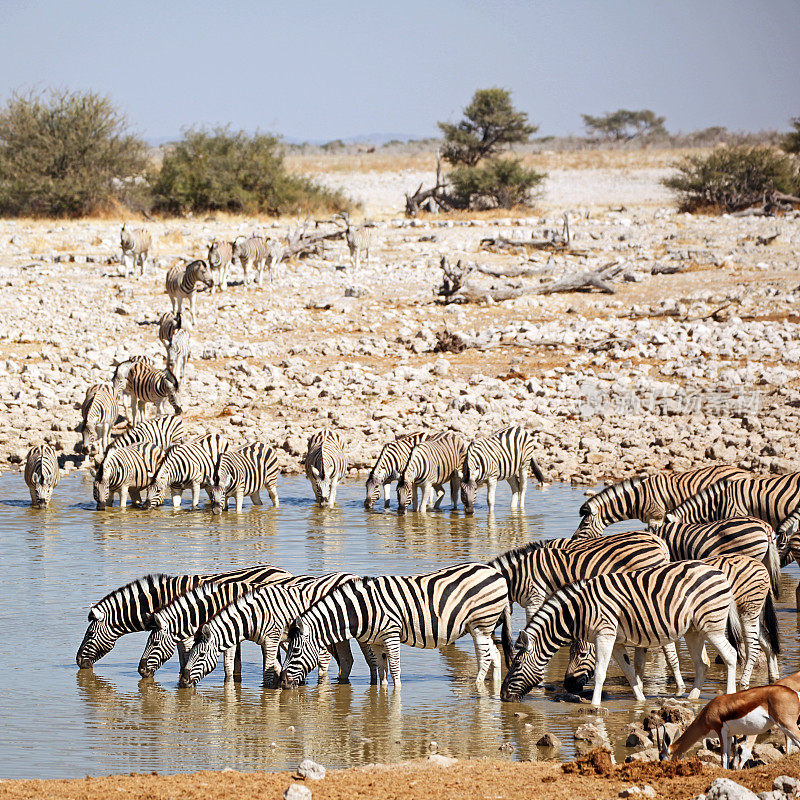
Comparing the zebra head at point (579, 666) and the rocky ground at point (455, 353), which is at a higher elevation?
the rocky ground at point (455, 353)

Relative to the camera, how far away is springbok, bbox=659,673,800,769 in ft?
19.4

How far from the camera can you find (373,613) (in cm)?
819

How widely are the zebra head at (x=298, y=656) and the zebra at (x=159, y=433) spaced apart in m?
7.62

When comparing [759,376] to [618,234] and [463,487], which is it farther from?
[618,234]

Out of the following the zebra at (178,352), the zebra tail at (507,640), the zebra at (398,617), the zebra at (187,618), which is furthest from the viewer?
the zebra at (178,352)

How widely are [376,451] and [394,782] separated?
10.7 metres

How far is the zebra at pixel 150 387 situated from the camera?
1772cm

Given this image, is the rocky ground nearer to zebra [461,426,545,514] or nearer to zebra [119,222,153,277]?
zebra [119,222,153,277]

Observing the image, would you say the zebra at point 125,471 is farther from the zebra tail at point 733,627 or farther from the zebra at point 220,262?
the zebra at point 220,262

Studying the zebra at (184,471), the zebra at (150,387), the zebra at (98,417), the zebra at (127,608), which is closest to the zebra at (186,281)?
the zebra at (150,387)

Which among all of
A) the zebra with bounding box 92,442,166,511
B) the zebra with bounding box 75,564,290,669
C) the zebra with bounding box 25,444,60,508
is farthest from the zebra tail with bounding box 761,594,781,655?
the zebra with bounding box 25,444,60,508

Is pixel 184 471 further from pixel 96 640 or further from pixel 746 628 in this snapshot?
pixel 746 628

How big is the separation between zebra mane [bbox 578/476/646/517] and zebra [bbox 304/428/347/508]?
12.4ft

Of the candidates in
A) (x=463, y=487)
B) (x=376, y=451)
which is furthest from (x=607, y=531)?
(x=376, y=451)
